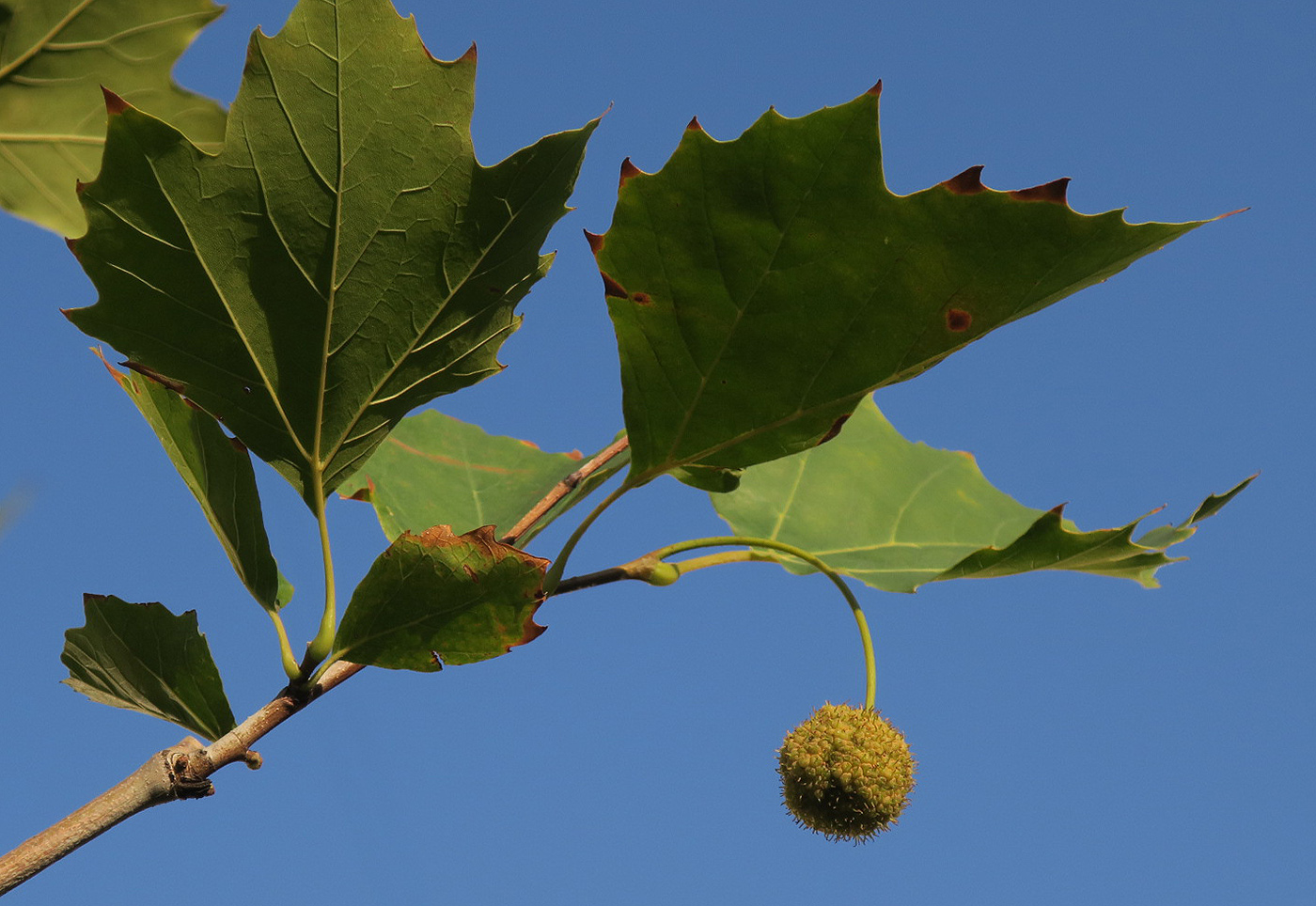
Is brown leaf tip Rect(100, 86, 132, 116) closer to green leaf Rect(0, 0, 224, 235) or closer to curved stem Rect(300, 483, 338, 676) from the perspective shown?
curved stem Rect(300, 483, 338, 676)

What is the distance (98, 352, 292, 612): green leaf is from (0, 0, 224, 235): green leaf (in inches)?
19.7

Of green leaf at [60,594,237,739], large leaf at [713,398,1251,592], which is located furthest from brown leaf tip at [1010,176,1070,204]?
green leaf at [60,594,237,739]

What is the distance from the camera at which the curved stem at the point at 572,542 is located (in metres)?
1.15

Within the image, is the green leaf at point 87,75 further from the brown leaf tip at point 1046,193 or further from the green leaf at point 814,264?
the brown leaf tip at point 1046,193

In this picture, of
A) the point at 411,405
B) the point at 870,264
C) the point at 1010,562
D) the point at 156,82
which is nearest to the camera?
the point at 870,264

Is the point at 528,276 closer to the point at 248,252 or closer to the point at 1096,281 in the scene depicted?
the point at 248,252

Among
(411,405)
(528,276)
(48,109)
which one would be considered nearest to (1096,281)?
(528,276)

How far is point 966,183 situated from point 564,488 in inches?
26.5

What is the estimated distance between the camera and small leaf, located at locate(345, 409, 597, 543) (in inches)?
73.8

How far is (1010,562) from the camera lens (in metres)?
1.37

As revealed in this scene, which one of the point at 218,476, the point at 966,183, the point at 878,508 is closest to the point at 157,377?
the point at 218,476

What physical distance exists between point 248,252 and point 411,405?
0.23 meters

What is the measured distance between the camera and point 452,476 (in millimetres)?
2061

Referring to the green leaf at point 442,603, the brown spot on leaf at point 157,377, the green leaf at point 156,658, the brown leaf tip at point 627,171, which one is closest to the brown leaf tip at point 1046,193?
the brown leaf tip at point 627,171
